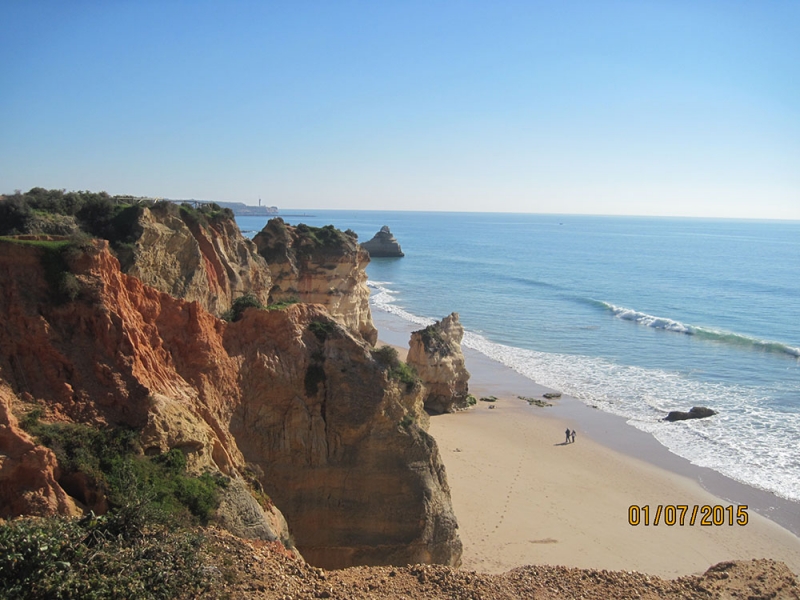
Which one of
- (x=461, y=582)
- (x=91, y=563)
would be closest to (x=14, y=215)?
(x=91, y=563)

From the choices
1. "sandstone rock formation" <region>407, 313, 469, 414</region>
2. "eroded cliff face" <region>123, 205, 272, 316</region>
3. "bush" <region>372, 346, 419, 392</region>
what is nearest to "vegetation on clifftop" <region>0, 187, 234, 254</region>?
"eroded cliff face" <region>123, 205, 272, 316</region>

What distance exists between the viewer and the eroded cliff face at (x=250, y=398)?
12.3 metres

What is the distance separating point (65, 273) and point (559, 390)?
3110cm

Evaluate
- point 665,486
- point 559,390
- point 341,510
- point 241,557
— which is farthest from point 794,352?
point 241,557

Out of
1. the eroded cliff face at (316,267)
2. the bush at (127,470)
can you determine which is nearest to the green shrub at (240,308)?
the bush at (127,470)

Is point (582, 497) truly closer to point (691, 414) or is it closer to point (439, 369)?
point (439, 369)

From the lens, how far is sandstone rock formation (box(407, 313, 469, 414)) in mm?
33375

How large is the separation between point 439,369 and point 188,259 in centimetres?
1608

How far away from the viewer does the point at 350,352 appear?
646 inches

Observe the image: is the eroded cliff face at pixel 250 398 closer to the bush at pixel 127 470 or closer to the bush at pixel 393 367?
the bush at pixel 393 367

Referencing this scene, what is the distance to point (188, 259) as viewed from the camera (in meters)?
21.7

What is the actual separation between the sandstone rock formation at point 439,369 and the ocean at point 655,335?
322 inches
